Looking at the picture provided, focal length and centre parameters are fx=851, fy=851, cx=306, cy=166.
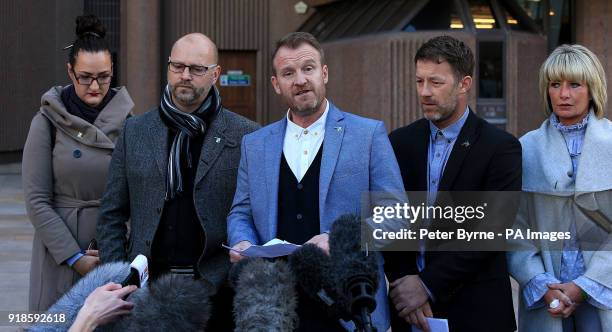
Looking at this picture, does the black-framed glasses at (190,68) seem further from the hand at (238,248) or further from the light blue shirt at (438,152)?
the light blue shirt at (438,152)

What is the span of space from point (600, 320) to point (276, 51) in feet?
6.18

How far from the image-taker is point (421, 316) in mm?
3635

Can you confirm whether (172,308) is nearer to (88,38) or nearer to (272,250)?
(272,250)

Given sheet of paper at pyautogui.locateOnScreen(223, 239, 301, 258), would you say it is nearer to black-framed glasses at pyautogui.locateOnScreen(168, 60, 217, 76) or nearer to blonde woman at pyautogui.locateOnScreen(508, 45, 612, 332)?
black-framed glasses at pyautogui.locateOnScreen(168, 60, 217, 76)

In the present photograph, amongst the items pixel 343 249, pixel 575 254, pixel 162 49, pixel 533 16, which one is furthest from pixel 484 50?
pixel 343 249

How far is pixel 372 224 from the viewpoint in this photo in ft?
11.2

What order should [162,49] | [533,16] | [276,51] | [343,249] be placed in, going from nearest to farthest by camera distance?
[343,249]
[276,51]
[533,16]
[162,49]

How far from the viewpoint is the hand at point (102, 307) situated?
2.86 metres

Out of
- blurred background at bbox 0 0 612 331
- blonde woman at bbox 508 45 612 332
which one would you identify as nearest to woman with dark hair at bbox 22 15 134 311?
blonde woman at bbox 508 45 612 332

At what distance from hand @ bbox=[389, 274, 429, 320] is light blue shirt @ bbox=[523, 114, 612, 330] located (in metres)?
0.57

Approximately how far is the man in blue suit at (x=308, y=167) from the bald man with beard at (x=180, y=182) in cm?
30

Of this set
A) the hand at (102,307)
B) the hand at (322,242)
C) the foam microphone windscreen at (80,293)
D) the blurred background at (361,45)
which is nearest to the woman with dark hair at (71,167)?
the foam microphone windscreen at (80,293)

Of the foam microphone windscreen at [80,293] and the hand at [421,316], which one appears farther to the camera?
the hand at [421,316]

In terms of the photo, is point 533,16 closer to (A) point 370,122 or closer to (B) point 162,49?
(B) point 162,49
